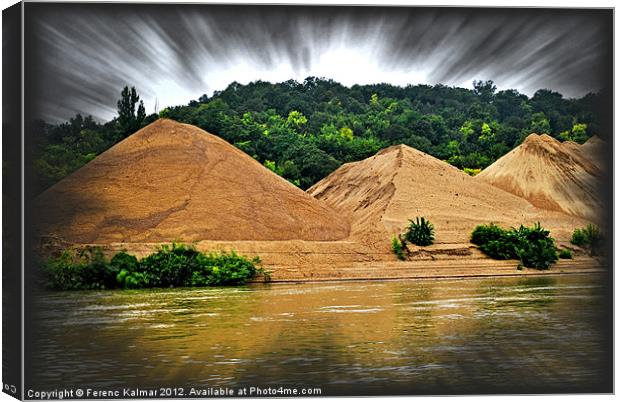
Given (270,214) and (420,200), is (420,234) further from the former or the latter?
(270,214)

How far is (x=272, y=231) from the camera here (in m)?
26.1

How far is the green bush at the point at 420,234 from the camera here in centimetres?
2783

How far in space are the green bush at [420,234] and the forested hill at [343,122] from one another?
12.9 feet

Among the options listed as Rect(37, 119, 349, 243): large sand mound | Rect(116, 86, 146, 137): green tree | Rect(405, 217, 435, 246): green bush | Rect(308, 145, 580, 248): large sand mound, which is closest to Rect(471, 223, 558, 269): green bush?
Rect(308, 145, 580, 248): large sand mound

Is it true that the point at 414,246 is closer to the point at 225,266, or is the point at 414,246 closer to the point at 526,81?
the point at 225,266

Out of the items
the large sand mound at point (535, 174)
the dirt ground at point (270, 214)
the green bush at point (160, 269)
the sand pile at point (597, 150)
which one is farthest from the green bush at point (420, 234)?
the sand pile at point (597, 150)

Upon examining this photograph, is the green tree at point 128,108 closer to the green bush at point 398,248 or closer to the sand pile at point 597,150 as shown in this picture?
the sand pile at point 597,150

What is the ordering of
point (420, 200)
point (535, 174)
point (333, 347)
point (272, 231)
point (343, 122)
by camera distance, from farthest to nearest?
point (535, 174), point (343, 122), point (420, 200), point (272, 231), point (333, 347)

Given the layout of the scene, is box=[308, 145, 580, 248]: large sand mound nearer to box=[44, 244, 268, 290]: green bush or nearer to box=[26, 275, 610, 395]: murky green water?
box=[44, 244, 268, 290]: green bush

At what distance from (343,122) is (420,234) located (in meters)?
8.10

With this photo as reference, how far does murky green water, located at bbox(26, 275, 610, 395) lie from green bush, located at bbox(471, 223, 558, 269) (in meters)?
10.4

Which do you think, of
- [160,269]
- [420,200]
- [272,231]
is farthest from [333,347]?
[420,200]

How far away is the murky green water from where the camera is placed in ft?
27.5

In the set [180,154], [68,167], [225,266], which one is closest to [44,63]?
[68,167]
